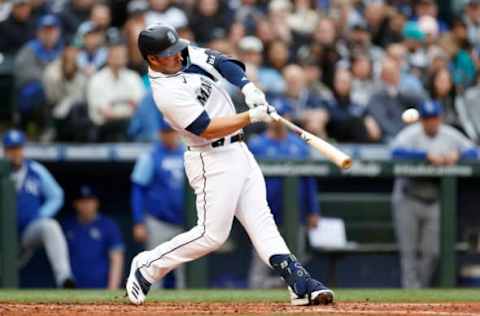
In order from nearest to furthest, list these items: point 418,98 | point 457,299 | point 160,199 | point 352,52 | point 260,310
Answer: point 260,310
point 457,299
point 160,199
point 418,98
point 352,52

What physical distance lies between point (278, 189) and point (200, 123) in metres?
4.65

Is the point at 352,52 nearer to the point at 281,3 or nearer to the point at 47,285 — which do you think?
the point at 281,3

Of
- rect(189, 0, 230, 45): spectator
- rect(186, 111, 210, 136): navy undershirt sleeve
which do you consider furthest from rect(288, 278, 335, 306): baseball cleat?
rect(189, 0, 230, 45): spectator

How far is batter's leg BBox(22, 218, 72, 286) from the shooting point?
11.0 metres

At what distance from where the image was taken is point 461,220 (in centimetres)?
1166

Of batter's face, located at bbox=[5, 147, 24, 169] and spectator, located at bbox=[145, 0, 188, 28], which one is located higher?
spectator, located at bbox=[145, 0, 188, 28]

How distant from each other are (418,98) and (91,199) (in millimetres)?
3461

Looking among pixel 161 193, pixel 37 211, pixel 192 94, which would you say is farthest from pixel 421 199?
pixel 192 94

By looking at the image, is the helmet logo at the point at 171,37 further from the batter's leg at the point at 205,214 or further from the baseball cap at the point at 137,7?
the baseball cap at the point at 137,7

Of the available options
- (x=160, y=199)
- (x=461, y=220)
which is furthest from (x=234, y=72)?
(x=461, y=220)

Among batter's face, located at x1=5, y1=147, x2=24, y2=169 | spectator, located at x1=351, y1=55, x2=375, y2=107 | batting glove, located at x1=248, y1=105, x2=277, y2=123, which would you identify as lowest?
batter's face, located at x1=5, y1=147, x2=24, y2=169

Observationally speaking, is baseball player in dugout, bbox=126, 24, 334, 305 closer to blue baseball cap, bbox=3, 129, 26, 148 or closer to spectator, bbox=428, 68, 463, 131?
blue baseball cap, bbox=3, 129, 26, 148

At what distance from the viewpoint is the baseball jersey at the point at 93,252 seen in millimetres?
11453

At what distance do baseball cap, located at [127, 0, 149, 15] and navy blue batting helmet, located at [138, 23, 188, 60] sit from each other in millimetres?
5450
